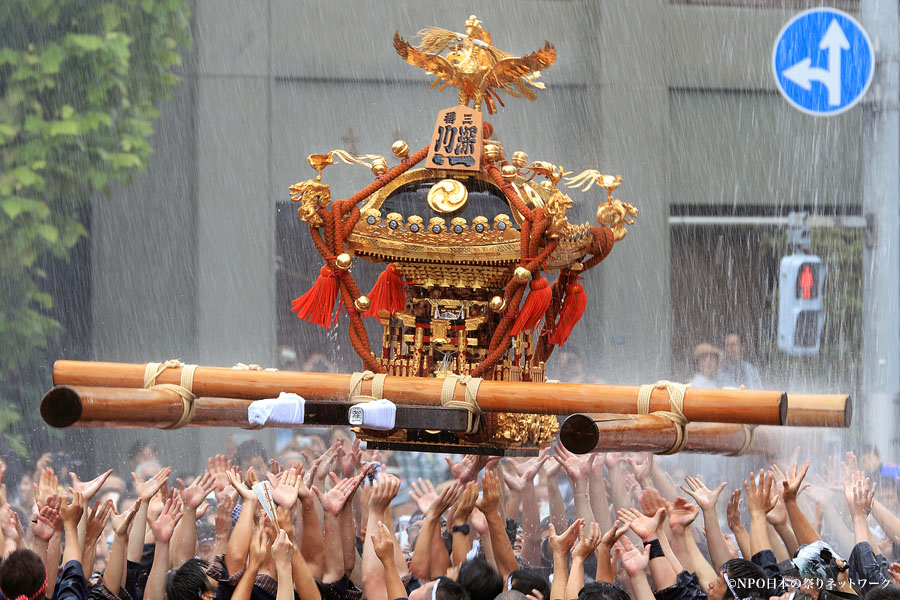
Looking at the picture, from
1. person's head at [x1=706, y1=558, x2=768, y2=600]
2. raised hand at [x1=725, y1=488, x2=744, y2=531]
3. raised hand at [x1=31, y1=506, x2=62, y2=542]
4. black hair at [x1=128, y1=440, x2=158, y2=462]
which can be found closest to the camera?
person's head at [x1=706, y1=558, x2=768, y2=600]

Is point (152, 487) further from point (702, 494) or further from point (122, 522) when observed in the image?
point (702, 494)

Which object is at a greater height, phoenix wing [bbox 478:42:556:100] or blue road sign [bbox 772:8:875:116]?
blue road sign [bbox 772:8:875:116]

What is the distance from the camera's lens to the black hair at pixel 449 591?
12.8 feet

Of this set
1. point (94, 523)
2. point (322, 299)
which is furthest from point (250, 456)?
point (94, 523)

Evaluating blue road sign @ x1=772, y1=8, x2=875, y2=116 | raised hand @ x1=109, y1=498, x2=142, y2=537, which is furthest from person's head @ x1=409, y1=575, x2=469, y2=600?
blue road sign @ x1=772, y1=8, x2=875, y2=116

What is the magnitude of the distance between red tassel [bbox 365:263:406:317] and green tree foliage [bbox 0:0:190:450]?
13.4 feet

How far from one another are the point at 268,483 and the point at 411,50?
5.94 feet

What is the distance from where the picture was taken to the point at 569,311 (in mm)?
5184

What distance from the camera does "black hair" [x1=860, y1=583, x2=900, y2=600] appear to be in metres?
3.70

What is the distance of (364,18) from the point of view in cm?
945

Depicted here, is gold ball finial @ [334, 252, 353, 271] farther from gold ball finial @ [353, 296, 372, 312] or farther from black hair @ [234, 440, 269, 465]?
black hair @ [234, 440, 269, 465]

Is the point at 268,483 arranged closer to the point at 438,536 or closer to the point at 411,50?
the point at 438,536

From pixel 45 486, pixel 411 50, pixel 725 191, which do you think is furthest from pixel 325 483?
pixel 725 191

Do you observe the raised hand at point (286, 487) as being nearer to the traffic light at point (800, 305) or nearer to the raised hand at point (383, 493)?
the raised hand at point (383, 493)
